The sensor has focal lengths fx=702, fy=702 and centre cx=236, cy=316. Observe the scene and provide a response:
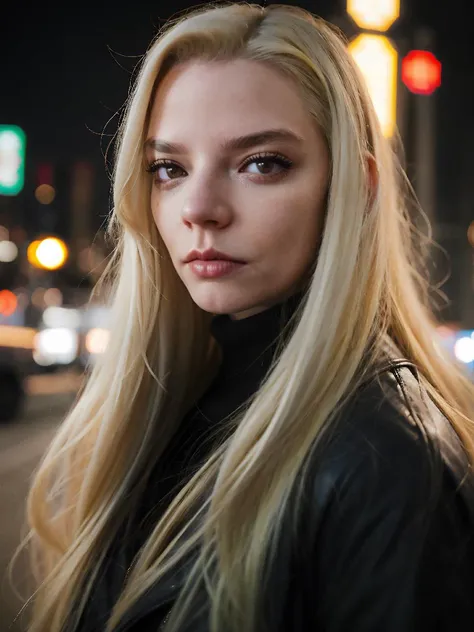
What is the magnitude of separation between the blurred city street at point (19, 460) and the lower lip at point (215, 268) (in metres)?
1.94

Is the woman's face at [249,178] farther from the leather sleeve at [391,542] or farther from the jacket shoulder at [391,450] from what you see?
the leather sleeve at [391,542]

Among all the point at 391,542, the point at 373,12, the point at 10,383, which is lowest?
the point at 10,383

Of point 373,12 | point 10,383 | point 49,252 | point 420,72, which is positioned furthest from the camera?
point 49,252

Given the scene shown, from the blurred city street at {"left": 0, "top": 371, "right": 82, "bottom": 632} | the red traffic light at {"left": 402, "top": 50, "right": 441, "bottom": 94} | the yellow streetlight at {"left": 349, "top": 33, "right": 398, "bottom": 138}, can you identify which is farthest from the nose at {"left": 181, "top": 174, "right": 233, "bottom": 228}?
the red traffic light at {"left": 402, "top": 50, "right": 441, "bottom": 94}

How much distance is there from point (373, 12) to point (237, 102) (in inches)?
140

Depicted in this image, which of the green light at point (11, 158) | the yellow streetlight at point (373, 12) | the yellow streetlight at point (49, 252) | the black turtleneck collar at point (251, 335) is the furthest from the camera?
the green light at point (11, 158)

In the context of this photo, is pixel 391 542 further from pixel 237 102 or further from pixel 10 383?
pixel 10 383

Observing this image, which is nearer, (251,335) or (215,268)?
(215,268)

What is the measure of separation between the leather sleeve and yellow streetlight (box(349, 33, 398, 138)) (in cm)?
369

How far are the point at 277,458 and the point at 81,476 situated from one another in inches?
29.8

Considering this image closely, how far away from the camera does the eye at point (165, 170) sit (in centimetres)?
144

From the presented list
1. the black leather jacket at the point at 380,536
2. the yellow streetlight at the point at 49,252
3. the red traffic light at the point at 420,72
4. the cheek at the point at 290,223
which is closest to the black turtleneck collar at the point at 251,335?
the cheek at the point at 290,223

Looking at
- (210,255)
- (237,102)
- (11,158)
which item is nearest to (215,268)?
(210,255)

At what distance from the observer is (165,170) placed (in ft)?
4.80
